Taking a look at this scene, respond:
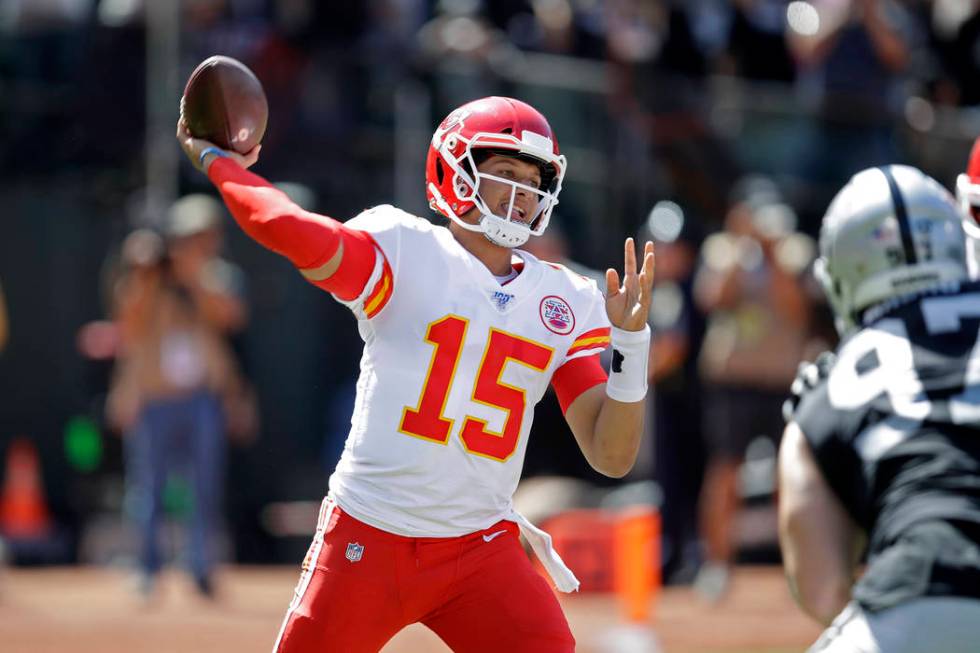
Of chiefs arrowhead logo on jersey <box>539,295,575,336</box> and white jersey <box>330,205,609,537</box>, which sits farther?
chiefs arrowhead logo on jersey <box>539,295,575,336</box>

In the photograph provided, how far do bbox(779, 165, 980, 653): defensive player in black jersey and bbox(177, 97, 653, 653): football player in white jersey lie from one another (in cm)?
70

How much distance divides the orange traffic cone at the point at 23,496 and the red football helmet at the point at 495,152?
7306 millimetres

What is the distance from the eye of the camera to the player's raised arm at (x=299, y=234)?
3627mm

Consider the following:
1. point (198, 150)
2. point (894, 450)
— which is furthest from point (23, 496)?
point (894, 450)

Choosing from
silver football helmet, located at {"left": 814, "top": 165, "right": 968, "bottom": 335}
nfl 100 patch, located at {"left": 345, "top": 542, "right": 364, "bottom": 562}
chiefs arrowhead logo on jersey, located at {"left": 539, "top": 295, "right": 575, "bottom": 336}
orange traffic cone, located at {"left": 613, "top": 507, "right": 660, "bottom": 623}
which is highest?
silver football helmet, located at {"left": 814, "top": 165, "right": 968, "bottom": 335}

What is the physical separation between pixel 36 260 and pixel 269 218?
7.93 m

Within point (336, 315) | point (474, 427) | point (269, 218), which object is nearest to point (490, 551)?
point (474, 427)

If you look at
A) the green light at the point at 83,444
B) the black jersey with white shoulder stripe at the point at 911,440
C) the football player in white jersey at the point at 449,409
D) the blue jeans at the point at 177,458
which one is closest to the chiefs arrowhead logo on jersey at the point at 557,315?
the football player in white jersey at the point at 449,409

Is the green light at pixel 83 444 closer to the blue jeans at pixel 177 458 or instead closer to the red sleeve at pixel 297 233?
the blue jeans at pixel 177 458

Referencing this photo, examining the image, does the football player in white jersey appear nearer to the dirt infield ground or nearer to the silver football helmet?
the silver football helmet

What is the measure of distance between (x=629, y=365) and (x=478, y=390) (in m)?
0.37

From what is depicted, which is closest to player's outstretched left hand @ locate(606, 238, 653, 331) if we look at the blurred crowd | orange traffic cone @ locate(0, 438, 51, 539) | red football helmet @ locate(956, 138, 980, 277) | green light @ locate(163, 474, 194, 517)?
red football helmet @ locate(956, 138, 980, 277)

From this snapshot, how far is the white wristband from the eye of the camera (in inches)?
153

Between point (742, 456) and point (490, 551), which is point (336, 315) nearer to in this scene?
point (742, 456)
